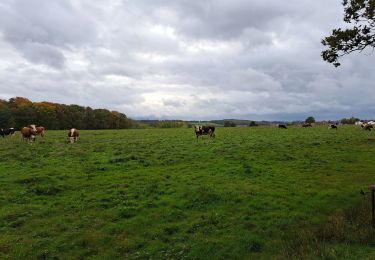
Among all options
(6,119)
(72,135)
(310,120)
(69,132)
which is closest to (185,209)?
(72,135)

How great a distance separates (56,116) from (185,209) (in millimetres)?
99173

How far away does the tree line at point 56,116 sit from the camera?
92312 millimetres

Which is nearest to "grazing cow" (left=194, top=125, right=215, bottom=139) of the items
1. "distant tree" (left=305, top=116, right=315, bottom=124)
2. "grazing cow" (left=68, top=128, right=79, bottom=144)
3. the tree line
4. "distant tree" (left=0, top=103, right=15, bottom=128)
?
"grazing cow" (left=68, top=128, right=79, bottom=144)

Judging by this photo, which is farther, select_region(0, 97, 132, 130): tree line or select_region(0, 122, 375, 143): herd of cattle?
select_region(0, 97, 132, 130): tree line

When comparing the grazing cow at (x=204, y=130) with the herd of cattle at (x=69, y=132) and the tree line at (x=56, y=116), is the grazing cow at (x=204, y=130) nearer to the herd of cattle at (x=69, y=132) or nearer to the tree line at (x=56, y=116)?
the herd of cattle at (x=69, y=132)

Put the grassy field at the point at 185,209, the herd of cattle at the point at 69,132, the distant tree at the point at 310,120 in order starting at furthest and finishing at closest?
the distant tree at the point at 310,120 → the herd of cattle at the point at 69,132 → the grassy field at the point at 185,209

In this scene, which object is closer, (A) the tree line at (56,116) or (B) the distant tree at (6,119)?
(B) the distant tree at (6,119)

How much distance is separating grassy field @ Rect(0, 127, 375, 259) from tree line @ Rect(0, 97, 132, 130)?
242ft

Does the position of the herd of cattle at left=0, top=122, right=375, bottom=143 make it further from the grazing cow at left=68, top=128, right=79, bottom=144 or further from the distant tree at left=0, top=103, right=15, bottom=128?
the distant tree at left=0, top=103, right=15, bottom=128

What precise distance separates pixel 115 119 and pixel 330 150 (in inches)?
4008

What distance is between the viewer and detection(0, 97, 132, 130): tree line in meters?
92.3

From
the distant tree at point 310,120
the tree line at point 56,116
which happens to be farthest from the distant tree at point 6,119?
the distant tree at point 310,120

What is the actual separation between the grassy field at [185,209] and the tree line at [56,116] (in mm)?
73855

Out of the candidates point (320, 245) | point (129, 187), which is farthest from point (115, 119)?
point (320, 245)
